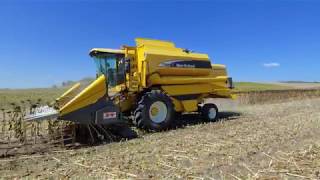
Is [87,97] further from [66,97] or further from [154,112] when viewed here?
[154,112]

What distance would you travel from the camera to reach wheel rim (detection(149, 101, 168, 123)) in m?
10.5

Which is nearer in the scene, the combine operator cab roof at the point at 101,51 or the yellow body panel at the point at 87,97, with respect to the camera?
the yellow body panel at the point at 87,97

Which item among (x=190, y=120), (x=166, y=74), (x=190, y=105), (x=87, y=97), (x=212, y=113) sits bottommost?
A: (x=190, y=120)

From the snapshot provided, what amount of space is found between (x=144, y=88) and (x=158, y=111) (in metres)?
0.84

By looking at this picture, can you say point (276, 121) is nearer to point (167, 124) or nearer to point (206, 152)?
point (167, 124)

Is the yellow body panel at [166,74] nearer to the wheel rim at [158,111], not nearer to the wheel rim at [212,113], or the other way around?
the wheel rim at [212,113]

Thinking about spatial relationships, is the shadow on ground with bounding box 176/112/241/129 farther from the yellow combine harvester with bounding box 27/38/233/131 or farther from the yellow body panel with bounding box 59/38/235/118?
the yellow body panel with bounding box 59/38/235/118

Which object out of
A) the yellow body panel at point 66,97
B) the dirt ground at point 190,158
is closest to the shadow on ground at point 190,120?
the dirt ground at point 190,158

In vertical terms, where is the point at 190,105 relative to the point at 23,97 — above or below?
below

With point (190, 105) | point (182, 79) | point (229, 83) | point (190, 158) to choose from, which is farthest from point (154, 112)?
point (229, 83)

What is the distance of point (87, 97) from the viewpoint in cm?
873

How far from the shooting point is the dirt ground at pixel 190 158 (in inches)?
221

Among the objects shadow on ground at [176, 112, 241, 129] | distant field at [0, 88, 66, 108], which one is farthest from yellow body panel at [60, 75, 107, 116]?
distant field at [0, 88, 66, 108]

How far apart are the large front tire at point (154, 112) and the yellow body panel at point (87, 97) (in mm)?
1478
